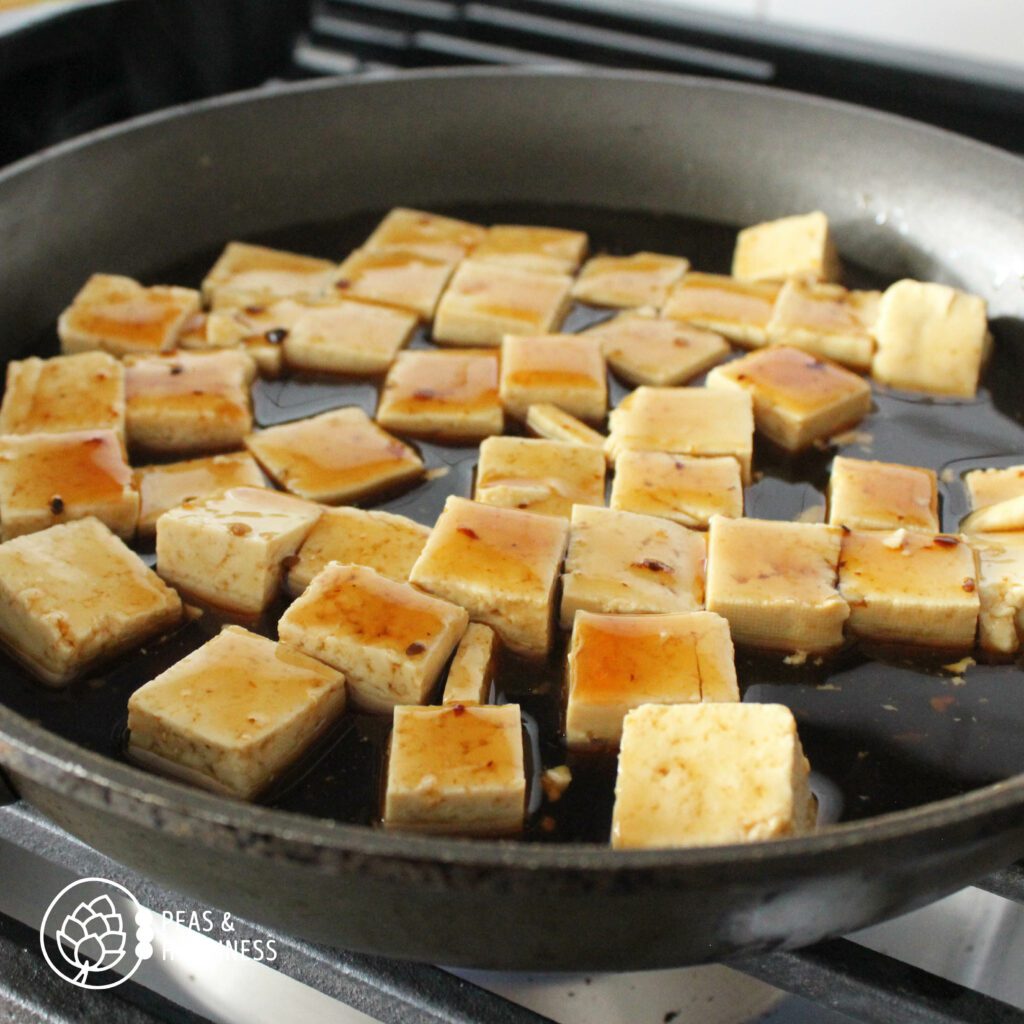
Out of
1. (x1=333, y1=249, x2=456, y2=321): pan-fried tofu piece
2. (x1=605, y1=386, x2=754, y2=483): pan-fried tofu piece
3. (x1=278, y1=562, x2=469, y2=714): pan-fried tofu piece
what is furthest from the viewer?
(x1=333, y1=249, x2=456, y2=321): pan-fried tofu piece

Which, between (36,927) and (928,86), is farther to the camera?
(928,86)

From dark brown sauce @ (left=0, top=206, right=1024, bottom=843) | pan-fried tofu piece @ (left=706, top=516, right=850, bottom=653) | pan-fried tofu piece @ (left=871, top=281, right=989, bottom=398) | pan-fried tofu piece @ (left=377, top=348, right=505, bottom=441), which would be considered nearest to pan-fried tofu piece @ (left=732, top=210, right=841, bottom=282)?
pan-fried tofu piece @ (left=871, top=281, right=989, bottom=398)

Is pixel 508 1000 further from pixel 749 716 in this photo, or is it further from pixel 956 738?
pixel 956 738

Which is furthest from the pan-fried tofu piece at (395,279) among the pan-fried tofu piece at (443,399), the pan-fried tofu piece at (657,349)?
the pan-fried tofu piece at (657,349)

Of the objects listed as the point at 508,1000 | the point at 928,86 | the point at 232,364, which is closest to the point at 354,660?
the point at 508,1000

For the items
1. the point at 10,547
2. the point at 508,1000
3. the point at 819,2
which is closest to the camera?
the point at 508,1000

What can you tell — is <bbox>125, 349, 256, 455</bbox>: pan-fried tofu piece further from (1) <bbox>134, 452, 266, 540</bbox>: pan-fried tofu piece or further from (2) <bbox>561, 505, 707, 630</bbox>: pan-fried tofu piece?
(2) <bbox>561, 505, 707, 630</bbox>: pan-fried tofu piece

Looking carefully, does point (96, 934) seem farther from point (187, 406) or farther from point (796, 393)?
point (796, 393)
